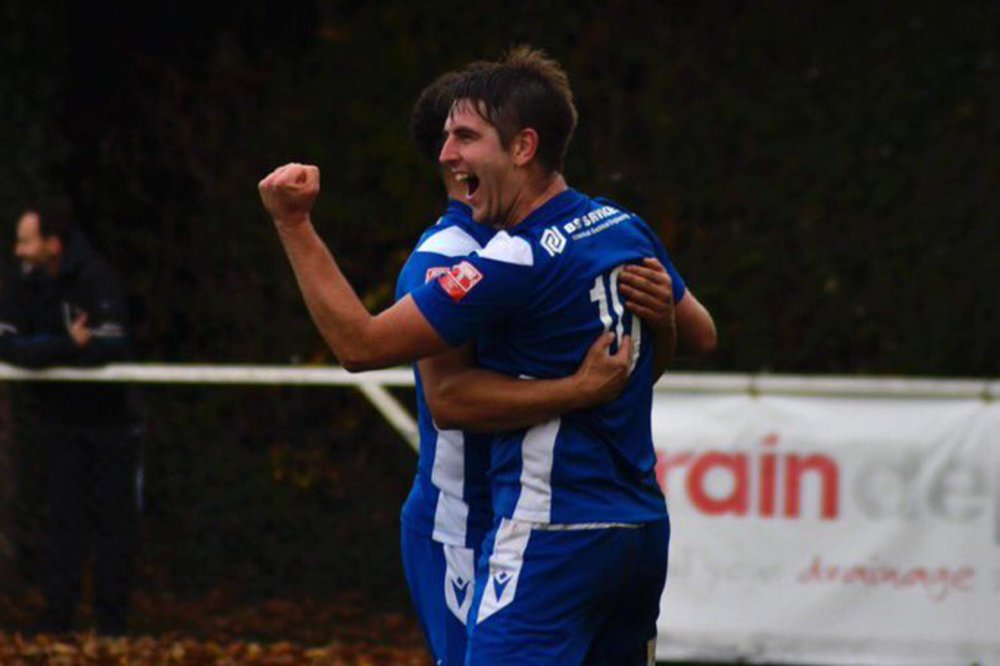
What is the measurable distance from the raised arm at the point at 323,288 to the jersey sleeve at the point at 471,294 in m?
0.07

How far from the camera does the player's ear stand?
443 centimetres

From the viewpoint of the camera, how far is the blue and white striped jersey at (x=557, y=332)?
4.32 meters

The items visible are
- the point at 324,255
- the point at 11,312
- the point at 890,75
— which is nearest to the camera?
the point at 324,255

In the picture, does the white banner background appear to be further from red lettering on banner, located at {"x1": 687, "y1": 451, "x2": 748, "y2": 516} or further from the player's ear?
the player's ear

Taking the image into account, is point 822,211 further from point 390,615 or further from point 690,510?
point 390,615

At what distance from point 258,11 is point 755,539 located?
3456mm

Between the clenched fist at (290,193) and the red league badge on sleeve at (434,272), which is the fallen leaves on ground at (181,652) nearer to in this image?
the red league badge on sleeve at (434,272)

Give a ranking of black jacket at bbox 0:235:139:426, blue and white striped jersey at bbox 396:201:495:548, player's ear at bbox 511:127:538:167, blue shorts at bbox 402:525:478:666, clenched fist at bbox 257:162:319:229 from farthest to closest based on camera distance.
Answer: black jacket at bbox 0:235:139:426, blue shorts at bbox 402:525:478:666, blue and white striped jersey at bbox 396:201:495:548, player's ear at bbox 511:127:538:167, clenched fist at bbox 257:162:319:229

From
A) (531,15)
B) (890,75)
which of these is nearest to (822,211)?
(890,75)

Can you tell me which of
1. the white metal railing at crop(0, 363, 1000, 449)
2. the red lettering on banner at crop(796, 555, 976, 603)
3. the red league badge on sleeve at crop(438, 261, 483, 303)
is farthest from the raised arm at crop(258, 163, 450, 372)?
the red lettering on banner at crop(796, 555, 976, 603)

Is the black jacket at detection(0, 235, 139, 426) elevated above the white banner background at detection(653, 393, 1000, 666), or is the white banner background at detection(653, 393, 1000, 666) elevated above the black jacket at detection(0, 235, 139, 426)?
the black jacket at detection(0, 235, 139, 426)

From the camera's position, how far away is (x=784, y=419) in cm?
742

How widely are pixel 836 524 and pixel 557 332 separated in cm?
319

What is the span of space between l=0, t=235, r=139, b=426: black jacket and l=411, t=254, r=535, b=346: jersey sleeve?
3.58m
